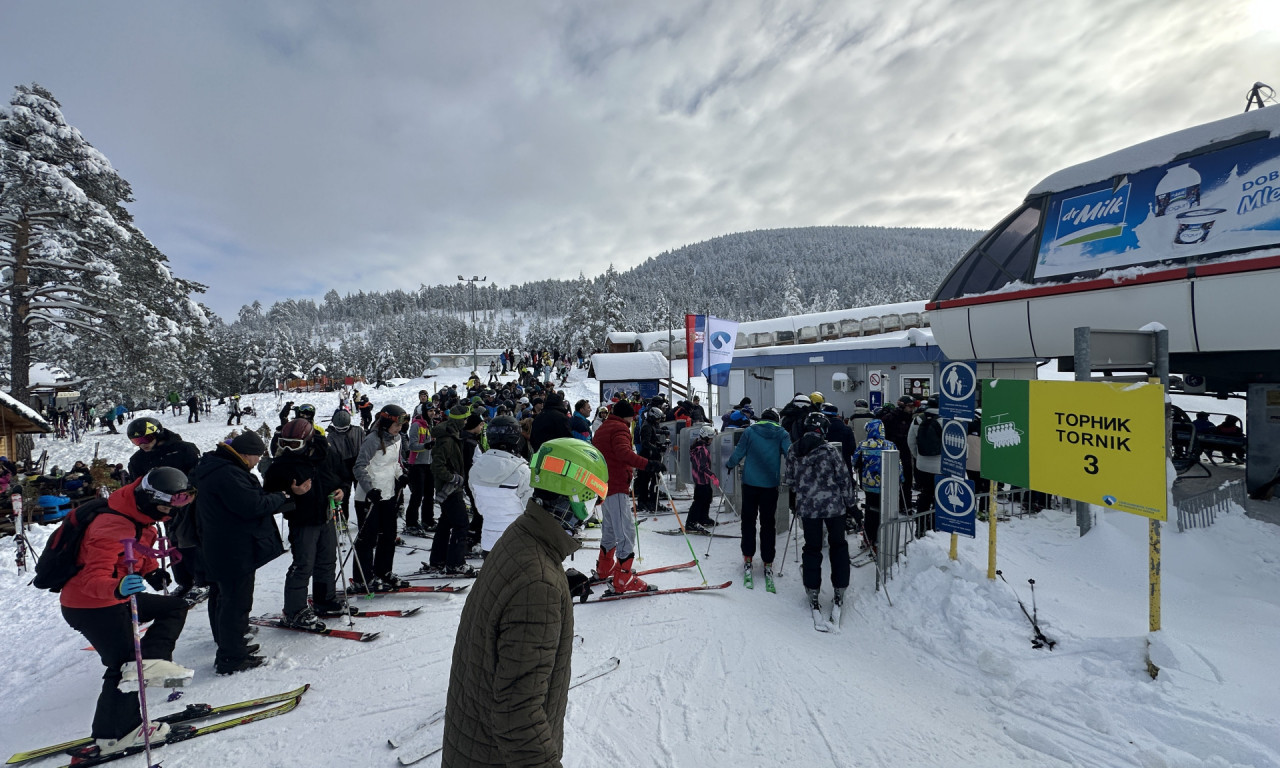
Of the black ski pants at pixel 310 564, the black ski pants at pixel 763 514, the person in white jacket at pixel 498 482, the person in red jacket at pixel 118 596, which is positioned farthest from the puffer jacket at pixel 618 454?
the person in red jacket at pixel 118 596

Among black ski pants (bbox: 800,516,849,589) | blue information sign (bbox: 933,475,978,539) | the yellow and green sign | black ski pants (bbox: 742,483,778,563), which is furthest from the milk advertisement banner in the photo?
black ski pants (bbox: 742,483,778,563)

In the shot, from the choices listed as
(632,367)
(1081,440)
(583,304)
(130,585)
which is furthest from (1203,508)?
(583,304)

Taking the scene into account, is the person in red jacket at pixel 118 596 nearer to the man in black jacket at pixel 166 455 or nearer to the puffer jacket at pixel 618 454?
the man in black jacket at pixel 166 455

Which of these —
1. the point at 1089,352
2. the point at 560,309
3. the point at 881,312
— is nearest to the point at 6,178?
the point at 1089,352

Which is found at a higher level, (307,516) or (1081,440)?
(1081,440)

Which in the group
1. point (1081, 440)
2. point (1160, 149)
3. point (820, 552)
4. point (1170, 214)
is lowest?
point (820, 552)

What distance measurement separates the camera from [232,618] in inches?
161

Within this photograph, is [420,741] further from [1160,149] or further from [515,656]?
[1160,149]

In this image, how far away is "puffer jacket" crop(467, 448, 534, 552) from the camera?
4.57 metres

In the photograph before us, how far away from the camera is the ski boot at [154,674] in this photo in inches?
127

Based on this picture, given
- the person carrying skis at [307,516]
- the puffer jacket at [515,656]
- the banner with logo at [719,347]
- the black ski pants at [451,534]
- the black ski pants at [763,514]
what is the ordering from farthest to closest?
the banner with logo at [719,347] → the black ski pants at [451,534] → the black ski pants at [763,514] → the person carrying skis at [307,516] → the puffer jacket at [515,656]

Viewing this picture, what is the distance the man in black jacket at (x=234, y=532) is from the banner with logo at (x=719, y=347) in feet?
39.3

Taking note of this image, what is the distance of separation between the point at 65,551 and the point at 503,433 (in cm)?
274

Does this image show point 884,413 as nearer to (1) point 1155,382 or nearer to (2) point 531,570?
(1) point 1155,382
